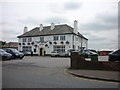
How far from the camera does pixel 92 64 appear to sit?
12062mm

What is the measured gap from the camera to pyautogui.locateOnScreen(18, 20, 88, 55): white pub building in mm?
39844

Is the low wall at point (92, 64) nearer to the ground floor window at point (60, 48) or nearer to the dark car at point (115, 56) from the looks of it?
the dark car at point (115, 56)

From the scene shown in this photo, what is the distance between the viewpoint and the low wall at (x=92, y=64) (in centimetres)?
1124

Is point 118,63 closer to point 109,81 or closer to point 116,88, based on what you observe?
point 109,81

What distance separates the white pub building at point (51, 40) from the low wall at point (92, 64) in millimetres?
26578

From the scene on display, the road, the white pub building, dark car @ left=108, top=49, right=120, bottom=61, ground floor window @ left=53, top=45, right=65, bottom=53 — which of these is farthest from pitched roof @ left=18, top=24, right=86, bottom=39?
the road

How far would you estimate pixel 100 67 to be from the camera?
38.5 feet

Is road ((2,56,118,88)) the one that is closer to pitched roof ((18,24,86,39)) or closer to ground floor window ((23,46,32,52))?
pitched roof ((18,24,86,39))

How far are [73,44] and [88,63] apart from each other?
27.7 meters

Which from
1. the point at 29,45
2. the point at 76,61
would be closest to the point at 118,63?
the point at 76,61

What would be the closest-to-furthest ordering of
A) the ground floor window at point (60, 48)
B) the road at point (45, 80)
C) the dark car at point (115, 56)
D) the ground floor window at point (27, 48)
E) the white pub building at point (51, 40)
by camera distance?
the road at point (45, 80) < the dark car at point (115, 56) < the white pub building at point (51, 40) < the ground floor window at point (60, 48) < the ground floor window at point (27, 48)

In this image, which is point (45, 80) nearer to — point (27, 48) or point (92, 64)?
point (92, 64)

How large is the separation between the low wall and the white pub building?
26.6 m

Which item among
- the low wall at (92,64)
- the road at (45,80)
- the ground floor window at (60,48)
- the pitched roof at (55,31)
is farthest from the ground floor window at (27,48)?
the road at (45,80)
